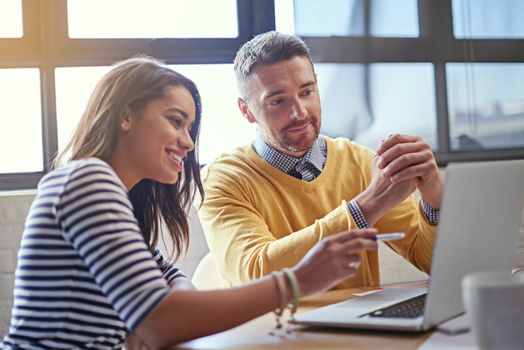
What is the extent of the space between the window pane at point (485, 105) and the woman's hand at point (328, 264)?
209 centimetres

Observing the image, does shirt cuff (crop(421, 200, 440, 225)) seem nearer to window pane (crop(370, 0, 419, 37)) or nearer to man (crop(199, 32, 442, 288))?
man (crop(199, 32, 442, 288))

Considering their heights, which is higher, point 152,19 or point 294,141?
point 152,19

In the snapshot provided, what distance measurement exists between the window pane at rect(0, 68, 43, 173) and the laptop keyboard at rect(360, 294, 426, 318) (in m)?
1.82

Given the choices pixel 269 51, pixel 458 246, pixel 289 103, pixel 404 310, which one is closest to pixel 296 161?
pixel 289 103

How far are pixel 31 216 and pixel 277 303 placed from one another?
0.44 m

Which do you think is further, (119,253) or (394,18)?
(394,18)

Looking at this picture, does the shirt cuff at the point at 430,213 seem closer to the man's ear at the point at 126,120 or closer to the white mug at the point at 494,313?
the man's ear at the point at 126,120

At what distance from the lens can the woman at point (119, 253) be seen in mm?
1108

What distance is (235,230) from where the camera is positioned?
185 cm

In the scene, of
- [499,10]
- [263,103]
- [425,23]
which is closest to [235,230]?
[263,103]

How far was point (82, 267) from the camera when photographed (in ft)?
4.02

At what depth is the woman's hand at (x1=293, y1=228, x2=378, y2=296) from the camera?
115cm

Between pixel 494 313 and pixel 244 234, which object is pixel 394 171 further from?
pixel 494 313

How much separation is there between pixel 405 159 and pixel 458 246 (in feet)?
2.04
